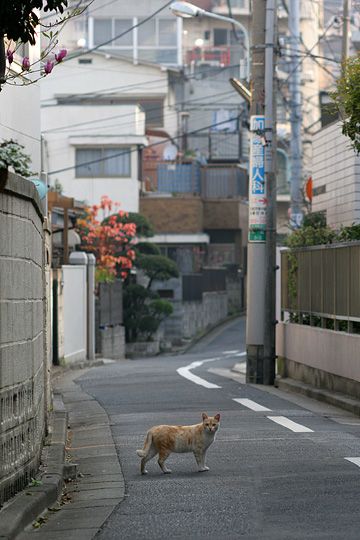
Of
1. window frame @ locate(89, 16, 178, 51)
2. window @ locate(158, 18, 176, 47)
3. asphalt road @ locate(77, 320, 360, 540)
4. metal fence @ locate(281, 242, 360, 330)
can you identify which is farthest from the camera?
window @ locate(158, 18, 176, 47)

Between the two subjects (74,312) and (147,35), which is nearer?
(74,312)

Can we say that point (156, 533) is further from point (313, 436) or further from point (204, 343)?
point (204, 343)

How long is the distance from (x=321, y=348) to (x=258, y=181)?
4631mm

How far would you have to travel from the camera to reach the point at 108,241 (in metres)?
42.0

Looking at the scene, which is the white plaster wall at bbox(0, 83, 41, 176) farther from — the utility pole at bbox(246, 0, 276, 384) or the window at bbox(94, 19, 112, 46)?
the window at bbox(94, 19, 112, 46)

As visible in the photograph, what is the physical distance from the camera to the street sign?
23.8 metres

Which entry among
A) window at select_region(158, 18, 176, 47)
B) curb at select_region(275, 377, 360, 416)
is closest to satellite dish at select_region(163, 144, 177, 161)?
window at select_region(158, 18, 176, 47)

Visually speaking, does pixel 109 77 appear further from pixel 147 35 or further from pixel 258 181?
pixel 258 181

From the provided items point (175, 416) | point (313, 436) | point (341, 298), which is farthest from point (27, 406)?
point (341, 298)

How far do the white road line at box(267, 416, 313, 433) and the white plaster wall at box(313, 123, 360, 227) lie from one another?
7920 mm

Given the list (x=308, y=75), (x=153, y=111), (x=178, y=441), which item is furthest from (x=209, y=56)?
(x=178, y=441)

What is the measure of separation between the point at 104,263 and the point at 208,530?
107 ft

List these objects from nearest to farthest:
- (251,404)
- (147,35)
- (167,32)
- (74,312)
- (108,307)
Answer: (251,404) < (74,312) < (108,307) < (167,32) < (147,35)

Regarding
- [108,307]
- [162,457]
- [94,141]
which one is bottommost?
[162,457]
